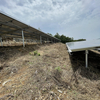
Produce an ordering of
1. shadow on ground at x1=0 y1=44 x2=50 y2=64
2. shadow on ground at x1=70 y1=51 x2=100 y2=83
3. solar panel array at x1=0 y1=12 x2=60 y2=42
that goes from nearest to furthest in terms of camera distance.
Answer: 1. shadow on ground at x1=70 y1=51 x2=100 y2=83
2. shadow on ground at x1=0 y1=44 x2=50 y2=64
3. solar panel array at x1=0 y1=12 x2=60 y2=42

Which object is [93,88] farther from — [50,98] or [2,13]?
[2,13]

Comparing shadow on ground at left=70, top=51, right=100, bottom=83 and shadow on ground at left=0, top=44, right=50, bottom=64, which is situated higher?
→ shadow on ground at left=0, top=44, right=50, bottom=64

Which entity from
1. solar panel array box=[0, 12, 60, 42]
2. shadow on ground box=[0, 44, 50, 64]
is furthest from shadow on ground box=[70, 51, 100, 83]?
solar panel array box=[0, 12, 60, 42]

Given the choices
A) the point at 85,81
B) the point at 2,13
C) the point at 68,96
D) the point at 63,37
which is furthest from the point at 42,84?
the point at 63,37

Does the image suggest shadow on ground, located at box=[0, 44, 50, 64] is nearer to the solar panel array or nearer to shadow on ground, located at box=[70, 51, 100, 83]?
the solar panel array

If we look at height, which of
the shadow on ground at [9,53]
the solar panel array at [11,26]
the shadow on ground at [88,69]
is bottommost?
the shadow on ground at [88,69]

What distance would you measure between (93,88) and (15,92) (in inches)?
103

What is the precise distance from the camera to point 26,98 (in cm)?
155

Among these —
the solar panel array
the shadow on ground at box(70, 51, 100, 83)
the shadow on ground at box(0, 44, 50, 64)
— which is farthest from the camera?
the solar panel array

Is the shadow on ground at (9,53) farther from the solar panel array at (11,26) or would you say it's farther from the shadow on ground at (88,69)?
the shadow on ground at (88,69)

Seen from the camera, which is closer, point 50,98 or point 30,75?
point 50,98

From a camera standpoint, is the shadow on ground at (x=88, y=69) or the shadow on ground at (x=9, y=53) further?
the shadow on ground at (x=9, y=53)

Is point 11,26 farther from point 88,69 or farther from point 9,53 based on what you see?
point 88,69

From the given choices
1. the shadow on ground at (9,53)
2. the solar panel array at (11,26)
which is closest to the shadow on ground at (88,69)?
the shadow on ground at (9,53)
